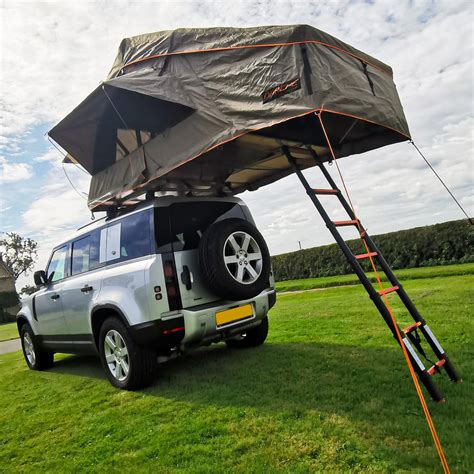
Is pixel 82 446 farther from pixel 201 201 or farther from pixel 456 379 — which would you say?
pixel 456 379

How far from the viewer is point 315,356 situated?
448cm

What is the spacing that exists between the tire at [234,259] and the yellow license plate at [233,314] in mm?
186

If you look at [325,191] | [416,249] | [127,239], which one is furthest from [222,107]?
[416,249]

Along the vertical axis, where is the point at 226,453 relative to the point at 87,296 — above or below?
below

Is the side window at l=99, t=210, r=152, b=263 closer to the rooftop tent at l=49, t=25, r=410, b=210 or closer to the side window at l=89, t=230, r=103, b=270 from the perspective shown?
the side window at l=89, t=230, r=103, b=270

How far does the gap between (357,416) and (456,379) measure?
3.42 feet

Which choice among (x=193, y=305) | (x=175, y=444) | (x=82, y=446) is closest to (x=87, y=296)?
(x=193, y=305)

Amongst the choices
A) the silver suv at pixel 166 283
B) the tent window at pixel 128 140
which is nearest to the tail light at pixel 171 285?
the silver suv at pixel 166 283

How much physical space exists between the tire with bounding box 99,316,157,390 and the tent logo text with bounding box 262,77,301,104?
2640 mm

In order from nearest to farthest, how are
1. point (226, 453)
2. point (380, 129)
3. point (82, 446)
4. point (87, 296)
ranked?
point (226, 453)
point (82, 446)
point (380, 129)
point (87, 296)

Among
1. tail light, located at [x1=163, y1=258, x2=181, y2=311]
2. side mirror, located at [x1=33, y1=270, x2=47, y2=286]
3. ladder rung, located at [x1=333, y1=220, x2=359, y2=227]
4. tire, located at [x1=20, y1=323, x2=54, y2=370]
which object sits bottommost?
tire, located at [x1=20, y1=323, x2=54, y2=370]

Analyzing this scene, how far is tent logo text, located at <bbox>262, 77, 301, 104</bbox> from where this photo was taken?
322 centimetres

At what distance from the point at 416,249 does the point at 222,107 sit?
1254 cm

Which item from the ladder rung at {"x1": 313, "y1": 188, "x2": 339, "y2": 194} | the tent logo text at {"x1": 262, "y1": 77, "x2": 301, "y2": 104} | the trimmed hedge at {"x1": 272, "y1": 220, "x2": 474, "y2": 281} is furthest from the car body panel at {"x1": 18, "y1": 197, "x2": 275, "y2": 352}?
the trimmed hedge at {"x1": 272, "y1": 220, "x2": 474, "y2": 281}
